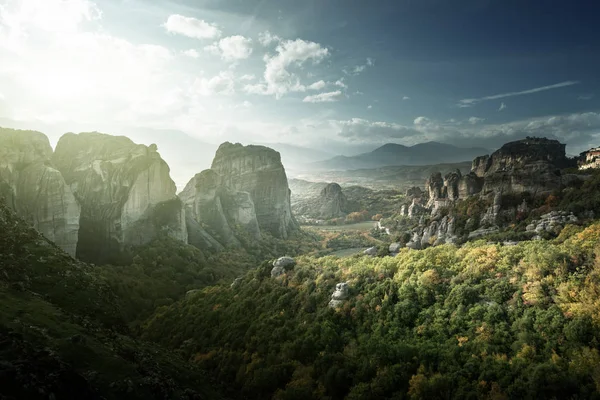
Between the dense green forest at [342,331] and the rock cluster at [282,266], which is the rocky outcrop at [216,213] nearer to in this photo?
the rock cluster at [282,266]

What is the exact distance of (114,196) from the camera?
238 feet

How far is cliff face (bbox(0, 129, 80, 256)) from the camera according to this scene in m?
53.0

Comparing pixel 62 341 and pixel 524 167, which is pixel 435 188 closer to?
pixel 524 167

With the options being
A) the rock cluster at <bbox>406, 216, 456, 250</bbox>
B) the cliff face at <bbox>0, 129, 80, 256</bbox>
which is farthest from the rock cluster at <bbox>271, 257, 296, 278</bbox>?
the cliff face at <bbox>0, 129, 80, 256</bbox>

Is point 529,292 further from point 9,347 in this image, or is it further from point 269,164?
point 269,164

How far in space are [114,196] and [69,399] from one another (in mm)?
66204

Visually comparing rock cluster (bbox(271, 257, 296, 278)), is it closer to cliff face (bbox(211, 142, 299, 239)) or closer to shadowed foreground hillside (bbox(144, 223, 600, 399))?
shadowed foreground hillside (bbox(144, 223, 600, 399))

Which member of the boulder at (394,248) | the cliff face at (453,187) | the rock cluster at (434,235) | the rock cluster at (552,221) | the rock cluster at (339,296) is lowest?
the rock cluster at (339,296)

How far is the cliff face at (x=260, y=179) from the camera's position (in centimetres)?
13788

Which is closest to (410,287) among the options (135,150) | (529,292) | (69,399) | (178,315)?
(529,292)

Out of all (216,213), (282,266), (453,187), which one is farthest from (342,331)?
(453,187)

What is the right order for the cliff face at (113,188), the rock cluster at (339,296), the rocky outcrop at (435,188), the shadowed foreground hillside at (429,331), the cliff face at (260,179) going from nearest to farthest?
the shadowed foreground hillside at (429,331) → the rock cluster at (339,296) → the cliff face at (113,188) → the cliff face at (260,179) → the rocky outcrop at (435,188)

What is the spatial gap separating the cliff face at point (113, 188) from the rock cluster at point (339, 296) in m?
54.1

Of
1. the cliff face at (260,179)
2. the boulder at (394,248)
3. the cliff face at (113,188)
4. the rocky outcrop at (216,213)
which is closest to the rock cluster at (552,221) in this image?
the boulder at (394,248)
